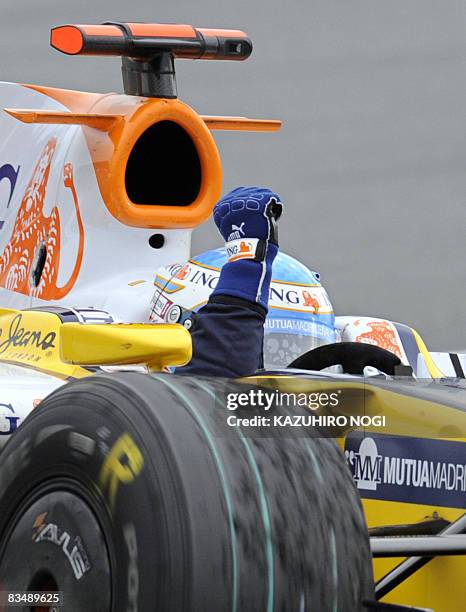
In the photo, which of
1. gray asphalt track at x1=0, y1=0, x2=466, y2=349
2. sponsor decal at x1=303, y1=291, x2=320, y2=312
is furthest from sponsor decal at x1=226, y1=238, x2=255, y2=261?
gray asphalt track at x1=0, y1=0, x2=466, y2=349

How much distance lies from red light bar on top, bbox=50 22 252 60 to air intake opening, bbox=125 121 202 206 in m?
0.24

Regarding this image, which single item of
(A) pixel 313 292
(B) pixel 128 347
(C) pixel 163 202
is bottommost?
(B) pixel 128 347

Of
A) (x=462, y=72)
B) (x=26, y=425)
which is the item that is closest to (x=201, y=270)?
(x=26, y=425)

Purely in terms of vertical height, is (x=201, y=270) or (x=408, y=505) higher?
(x=201, y=270)

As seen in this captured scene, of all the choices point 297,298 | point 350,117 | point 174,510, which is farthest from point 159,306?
point 350,117

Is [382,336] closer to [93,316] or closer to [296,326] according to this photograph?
[296,326]

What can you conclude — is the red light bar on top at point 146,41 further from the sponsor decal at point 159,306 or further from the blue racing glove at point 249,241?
the blue racing glove at point 249,241

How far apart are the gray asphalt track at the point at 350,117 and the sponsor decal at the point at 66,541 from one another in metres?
5.90

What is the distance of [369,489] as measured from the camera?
6.88 feet

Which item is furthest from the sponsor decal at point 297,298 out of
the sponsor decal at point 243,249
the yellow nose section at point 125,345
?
the yellow nose section at point 125,345

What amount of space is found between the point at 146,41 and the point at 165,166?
379 millimetres

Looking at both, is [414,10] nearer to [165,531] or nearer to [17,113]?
[17,113]

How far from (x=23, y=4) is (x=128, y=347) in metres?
7.69

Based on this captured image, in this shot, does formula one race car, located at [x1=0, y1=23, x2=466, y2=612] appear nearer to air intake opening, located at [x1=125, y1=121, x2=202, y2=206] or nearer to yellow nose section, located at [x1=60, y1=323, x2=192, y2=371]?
yellow nose section, located at [x1=60, y1=323, x2=192, y2=371]
